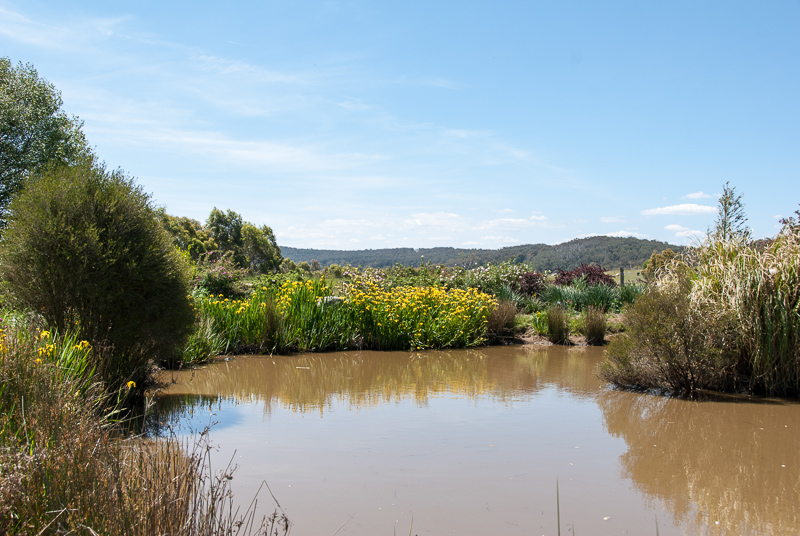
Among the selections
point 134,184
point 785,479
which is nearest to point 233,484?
point 134,184

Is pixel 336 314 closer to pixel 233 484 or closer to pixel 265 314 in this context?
pixel 265 314

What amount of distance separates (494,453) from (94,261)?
4.60 meters

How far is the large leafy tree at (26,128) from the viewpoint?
18578mm

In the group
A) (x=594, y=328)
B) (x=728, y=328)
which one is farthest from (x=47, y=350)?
(x=594, y=328)

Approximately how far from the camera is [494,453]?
5527 millimetres

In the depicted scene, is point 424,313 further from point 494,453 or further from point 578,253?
point 578,253

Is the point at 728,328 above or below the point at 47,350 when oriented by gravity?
above

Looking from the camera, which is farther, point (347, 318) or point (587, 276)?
point (587, 276)

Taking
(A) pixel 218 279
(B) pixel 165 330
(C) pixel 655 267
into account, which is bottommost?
(B) pixel 165 330

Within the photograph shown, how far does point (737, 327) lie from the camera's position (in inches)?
300

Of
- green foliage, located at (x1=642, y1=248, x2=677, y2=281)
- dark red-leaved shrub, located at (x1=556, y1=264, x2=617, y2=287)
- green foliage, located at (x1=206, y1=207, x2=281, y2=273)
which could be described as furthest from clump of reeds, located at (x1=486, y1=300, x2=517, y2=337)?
green foliage, located at (x1=206, y1=207, x2=281, y2=273)

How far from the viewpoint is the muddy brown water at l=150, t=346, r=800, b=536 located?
4.16m

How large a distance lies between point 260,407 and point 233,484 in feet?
9.34

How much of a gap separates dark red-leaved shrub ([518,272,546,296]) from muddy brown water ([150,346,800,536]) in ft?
30.5
